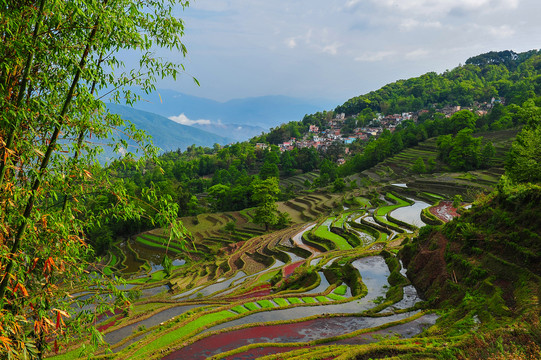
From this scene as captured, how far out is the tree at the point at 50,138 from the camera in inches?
146

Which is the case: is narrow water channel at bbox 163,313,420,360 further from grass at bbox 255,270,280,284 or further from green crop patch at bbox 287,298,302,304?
grass at bbox 255,270,280,284

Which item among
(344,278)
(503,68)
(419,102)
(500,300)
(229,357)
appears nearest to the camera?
(229,357)

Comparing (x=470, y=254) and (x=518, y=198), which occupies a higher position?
(x=518, y=198)

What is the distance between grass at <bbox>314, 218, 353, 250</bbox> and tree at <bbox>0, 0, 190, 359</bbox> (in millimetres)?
26372

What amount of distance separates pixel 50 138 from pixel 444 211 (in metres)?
38.0

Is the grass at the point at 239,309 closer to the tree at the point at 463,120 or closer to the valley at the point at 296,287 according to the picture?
the valley at the point at 296,287

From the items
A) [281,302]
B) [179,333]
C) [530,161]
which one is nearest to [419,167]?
[530,161]

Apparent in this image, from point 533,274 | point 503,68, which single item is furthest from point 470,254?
point 503,68

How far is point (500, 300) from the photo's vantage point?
11695mm

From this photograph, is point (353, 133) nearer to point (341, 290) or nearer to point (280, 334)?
point (341, 290)

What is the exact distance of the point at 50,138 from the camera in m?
4.26

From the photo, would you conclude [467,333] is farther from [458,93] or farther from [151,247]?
[458,93]

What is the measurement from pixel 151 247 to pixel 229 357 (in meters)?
34.6

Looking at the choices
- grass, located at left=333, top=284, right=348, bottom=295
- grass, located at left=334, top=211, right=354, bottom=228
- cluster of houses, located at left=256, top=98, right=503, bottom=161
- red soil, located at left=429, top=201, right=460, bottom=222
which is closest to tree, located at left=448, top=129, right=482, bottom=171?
red soil, located at left=429, top=201, right=460, bottom=222
